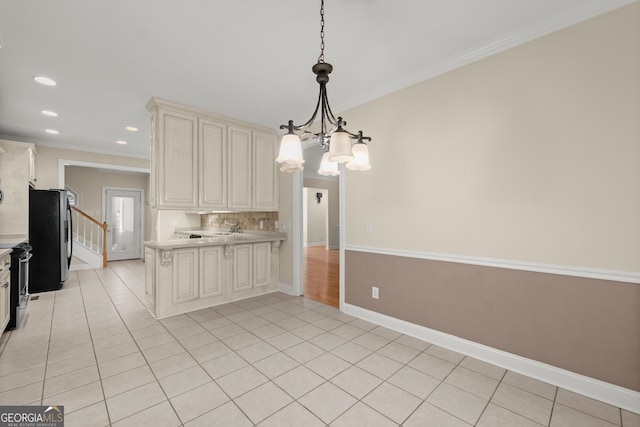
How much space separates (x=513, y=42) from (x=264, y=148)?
3398mm

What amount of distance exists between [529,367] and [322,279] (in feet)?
11.7

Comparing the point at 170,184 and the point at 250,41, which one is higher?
the point at 250,41

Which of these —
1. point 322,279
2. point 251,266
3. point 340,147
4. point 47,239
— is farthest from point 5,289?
point 322,279

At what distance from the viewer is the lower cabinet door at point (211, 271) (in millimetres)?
3736

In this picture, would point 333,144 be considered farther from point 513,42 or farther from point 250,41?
point 513,42

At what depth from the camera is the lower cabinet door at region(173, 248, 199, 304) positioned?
11.5 feet

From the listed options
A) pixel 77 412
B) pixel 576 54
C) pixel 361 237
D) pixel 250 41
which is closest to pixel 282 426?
pixel 77 412

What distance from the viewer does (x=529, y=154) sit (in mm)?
2189

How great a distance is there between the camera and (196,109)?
3.73 meters

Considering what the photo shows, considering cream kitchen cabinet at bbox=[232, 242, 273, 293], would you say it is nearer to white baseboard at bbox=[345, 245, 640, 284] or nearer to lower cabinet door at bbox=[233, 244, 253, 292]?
lower cabinet door at bbox=[233, 244, 253, 292]

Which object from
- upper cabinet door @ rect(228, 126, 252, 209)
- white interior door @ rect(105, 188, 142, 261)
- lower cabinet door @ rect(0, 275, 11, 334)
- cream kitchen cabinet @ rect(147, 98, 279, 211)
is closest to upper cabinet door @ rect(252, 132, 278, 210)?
cream kitchen cabinet @ rect(147, 98, 279, 211)

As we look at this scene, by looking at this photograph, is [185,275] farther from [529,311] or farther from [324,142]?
[529,311]

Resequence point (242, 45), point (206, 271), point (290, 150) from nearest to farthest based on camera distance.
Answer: point (290, 150), point (242, 45), point (206, 271)

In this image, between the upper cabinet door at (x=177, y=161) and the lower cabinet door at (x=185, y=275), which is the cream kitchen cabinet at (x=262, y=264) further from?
the upper cabinet door at (x=177, y=161)
